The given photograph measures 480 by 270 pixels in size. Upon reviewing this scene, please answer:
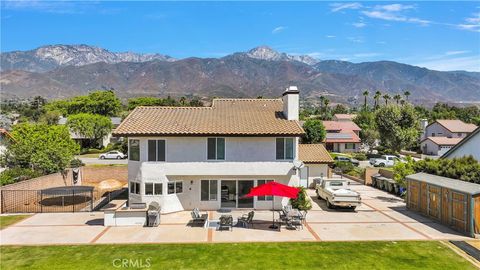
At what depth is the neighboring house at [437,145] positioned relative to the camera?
2677 inches

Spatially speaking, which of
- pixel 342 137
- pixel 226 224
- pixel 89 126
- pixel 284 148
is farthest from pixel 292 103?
pixel 89 126

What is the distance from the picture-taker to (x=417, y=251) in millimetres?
16609

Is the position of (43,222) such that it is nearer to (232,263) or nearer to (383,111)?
(232,263)

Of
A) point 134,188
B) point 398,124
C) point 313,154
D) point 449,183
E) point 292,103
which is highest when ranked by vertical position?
point 292,103

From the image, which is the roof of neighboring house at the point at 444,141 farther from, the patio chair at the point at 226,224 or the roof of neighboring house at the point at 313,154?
the patio chair at the point at 226,224

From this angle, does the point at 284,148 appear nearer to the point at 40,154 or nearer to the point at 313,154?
the point at 313,154

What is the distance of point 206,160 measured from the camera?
24250 millimetres

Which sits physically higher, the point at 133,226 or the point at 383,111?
the point at 383,111

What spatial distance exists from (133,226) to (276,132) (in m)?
10.5

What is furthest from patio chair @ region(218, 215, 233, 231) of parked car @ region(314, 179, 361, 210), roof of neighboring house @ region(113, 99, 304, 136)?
parked car @ region(314, 179, 361, 210)

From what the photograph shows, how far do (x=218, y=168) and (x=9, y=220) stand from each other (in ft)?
41.8

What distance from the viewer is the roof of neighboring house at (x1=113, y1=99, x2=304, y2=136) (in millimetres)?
23844

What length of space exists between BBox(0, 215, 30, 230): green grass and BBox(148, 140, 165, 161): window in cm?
833

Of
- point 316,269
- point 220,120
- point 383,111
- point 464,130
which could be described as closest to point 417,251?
point 316,269
